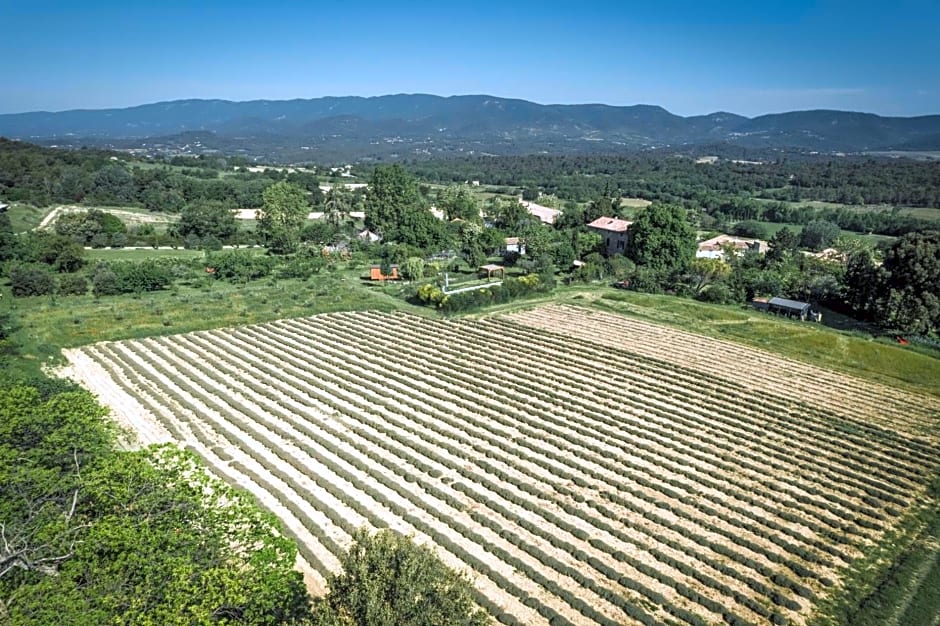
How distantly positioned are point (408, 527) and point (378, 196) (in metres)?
61.9

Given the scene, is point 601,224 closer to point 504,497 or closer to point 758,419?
point 758,419

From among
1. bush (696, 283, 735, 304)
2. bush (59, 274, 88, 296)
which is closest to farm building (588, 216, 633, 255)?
bush (696, 283, 735, 304)

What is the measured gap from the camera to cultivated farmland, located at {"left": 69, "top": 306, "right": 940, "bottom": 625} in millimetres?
17469

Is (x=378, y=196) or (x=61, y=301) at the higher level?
(x=378, y=196)

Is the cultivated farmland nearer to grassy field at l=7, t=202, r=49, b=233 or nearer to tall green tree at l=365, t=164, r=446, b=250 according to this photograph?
tall green tree at l=365, t=164, r=446, b=250

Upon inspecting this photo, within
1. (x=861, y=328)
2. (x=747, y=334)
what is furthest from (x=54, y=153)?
(x=861, y=328)

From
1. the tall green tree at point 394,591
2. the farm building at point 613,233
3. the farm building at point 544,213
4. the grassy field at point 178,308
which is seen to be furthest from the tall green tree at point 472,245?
the tall green tree at point 394,591

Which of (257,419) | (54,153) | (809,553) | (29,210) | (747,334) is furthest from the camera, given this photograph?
(54,153)

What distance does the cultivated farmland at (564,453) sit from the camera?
17.5 m

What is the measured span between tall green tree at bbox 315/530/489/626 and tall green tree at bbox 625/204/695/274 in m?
49.7

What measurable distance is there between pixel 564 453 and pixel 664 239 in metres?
38.4

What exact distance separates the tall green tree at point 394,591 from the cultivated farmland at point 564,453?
16.9ft

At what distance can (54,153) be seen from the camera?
109 meters

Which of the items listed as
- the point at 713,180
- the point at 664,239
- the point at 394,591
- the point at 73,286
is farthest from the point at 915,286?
the point at 713,180
